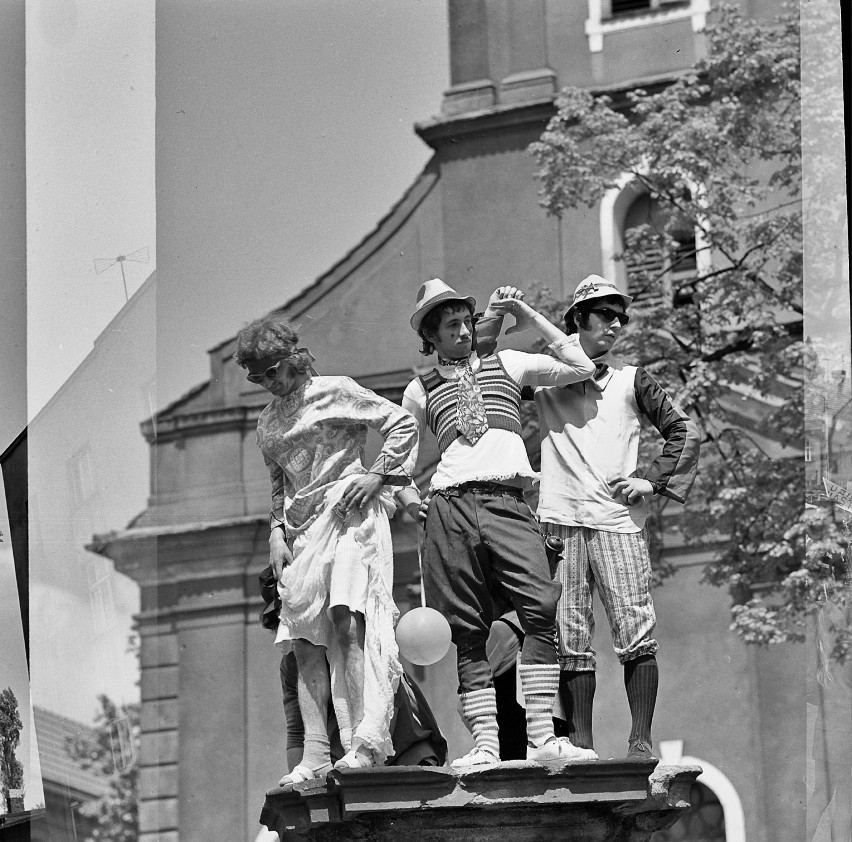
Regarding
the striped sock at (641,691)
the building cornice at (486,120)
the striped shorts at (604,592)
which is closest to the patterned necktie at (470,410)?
the striped shorts at (604,592)

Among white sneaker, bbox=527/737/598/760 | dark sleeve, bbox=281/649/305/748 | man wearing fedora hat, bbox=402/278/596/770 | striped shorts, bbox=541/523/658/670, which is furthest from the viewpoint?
dark sleeve, bbox=281/649/305/748

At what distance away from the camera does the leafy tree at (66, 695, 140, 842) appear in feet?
27.8

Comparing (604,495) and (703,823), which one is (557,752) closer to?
(604,495)

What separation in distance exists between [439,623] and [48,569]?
325 cm

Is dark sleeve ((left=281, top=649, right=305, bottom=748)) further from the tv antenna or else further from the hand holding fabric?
the tv antenna

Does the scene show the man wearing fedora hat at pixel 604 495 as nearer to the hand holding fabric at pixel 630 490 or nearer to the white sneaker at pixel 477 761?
the hand holding fabric at pixel 630 490

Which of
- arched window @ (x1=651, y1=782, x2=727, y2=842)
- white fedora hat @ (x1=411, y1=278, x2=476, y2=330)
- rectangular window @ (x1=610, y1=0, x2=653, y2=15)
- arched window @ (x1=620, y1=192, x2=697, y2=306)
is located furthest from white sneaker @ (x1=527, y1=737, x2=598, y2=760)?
rectangular window @ (x1=610, y1=0, x2=653, y2=15)

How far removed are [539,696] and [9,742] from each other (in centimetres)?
316

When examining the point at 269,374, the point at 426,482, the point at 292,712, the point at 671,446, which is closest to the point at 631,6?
the point at 426,482

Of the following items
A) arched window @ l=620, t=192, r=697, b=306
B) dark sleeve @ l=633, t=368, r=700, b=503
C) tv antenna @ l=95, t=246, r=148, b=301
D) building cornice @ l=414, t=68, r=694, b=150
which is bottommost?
dark sleeve @ l=633, t=368, r=700, b=503

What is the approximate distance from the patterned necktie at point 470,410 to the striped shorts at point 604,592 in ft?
1.24

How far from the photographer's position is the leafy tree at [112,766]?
8.47 m

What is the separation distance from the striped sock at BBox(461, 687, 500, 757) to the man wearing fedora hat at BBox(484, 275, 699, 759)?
322 mm

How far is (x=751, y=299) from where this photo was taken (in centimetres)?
957
